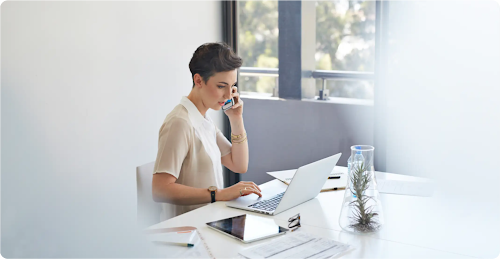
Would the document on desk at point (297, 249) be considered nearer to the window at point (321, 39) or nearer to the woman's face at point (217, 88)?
the woman's face at point (217, 88)

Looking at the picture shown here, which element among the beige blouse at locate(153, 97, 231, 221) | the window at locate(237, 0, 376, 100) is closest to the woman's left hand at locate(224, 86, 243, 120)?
the beige blouse at locate(153, 97, 231, 221)

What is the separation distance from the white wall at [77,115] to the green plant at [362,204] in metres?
0.70

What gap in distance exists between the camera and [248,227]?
4.34 feet

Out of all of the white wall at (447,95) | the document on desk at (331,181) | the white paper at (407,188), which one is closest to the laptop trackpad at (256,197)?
the document on desk at (331,181)

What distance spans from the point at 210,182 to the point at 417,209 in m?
0.76

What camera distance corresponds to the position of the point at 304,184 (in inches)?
59.3

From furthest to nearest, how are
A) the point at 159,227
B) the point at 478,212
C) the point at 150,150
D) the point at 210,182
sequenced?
the point at 150,150 < the point at 210,182 < the point at 478,212 < the point at 159,227

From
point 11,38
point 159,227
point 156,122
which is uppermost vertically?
point 11,38

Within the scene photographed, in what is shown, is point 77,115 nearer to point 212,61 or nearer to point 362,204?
point 212,61

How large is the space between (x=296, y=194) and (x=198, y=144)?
45 cm

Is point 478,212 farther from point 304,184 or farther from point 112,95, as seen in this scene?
point 112,95

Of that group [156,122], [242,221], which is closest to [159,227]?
[242,221]

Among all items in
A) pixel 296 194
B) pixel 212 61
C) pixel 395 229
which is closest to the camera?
pixel 395 229

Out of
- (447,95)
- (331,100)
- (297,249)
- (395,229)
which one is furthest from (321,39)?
(297,249)
